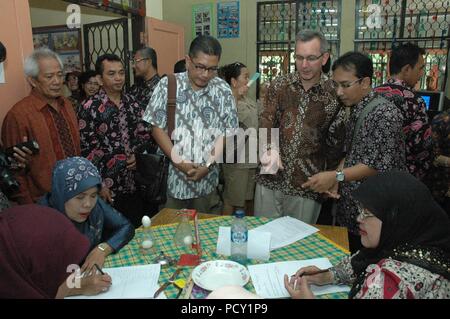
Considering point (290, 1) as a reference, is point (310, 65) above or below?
below

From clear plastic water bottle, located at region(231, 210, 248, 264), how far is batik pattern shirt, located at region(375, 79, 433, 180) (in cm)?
147

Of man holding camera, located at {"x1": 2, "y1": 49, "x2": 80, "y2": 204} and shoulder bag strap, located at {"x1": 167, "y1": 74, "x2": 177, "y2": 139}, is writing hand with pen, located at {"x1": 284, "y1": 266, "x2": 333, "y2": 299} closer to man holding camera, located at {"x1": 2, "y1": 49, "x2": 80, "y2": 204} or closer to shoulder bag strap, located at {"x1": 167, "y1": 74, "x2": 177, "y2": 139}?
shoulder bag strap, located at {"x1": 167, "y1": 74, "x2": 177, "y2": 139}

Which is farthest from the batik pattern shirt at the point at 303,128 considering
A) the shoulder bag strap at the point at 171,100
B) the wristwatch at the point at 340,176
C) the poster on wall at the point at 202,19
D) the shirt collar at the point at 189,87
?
the poster on wall at the point at 202,19

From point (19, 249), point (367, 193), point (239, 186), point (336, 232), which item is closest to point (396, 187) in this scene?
point (367, 193)

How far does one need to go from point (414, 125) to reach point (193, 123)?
151cm

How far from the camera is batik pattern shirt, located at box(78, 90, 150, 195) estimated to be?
2.40 meters

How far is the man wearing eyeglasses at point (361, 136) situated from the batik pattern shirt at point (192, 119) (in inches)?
27.7

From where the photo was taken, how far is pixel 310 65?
1.89 meters

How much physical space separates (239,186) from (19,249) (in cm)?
236

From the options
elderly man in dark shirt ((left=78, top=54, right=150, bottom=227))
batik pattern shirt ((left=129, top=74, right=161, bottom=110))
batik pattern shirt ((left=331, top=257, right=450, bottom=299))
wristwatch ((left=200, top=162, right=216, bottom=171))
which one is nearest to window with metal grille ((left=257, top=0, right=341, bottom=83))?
batik pattern shirt ((left=129, top=74, right=161, bottom=110))

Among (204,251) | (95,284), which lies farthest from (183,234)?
(95,284)

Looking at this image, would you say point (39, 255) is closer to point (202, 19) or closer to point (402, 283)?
point (402, 283)

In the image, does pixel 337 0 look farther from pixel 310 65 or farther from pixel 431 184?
pixel 310 65
